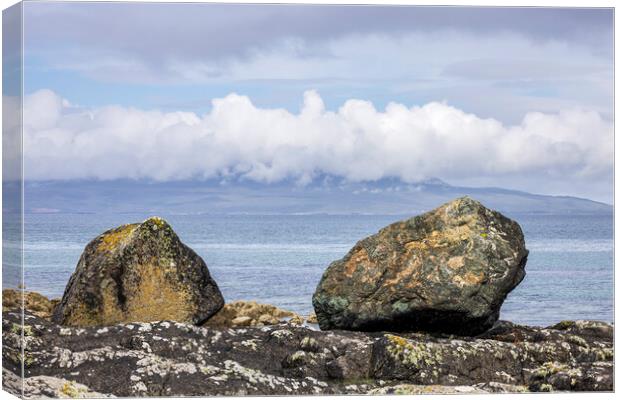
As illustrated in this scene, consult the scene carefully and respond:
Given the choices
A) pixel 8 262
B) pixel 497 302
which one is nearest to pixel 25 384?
pixel 8 262

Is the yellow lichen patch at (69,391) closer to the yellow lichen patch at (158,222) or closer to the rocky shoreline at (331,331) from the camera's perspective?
the rocky shoreline at (331,331)

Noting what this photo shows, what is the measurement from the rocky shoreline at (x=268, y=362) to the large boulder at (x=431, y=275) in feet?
1.06

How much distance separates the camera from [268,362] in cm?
1512

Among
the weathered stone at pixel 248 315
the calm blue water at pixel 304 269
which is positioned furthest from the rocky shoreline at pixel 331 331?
the calm blue water at pixel 304 269

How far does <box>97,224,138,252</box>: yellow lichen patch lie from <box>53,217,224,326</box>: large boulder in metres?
0.09

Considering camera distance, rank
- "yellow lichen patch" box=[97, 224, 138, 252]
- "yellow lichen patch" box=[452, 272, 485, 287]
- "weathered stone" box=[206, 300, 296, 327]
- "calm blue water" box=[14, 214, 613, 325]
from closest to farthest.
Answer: "yellow lichen patch" box=[452, 272, 485, 287], "yellow lichen patch" box=[97, 224, 138, 252], "weathered stone" box=[206, 300, 296, 327], "calm blue water" box=[14, 214, 613, 325]

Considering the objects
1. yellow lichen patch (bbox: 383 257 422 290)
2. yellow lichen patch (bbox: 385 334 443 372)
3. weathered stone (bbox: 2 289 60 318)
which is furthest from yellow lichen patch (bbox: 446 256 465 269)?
weathered stone (bbox: 2 289 60 318)

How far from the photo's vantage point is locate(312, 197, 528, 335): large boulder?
618 inches

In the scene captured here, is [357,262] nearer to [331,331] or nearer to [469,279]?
[331,331]

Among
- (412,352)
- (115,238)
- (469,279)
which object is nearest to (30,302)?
(115,238)

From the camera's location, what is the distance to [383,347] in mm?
14875

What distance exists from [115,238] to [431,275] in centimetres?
463

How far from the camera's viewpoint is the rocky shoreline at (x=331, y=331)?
47.8ft

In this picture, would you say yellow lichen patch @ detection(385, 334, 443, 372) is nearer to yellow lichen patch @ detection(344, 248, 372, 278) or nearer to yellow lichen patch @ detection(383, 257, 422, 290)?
yellow lichen patch @ detection(383, 257, 422, 290)
